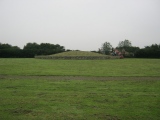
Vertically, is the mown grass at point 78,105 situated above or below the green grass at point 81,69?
below

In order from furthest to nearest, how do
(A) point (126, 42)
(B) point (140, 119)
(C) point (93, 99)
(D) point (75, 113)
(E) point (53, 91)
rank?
(A) point (126, 42) < (E) point (53, 91) < (C) point (93, 99) < (D) point (75, 113) < (B) point (140, 119)

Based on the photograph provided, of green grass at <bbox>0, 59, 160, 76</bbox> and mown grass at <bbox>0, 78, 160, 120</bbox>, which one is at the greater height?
green grass at <bbox>0, 59, 160, 76</bbox>

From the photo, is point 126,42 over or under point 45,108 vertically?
over

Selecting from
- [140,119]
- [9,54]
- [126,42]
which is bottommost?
[140,119]

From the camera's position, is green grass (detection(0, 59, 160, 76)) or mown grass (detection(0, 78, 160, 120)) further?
green grass (detection(0, 59, 160, 76))

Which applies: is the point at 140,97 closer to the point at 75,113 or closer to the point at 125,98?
the point at 125,98

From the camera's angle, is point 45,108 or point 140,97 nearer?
point 45,108

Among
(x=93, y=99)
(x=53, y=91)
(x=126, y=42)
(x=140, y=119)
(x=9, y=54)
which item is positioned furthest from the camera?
→ (x=126, y=42)

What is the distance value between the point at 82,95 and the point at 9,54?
1741 inches

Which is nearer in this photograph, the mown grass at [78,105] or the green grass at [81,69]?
the mown grass at [78,105]

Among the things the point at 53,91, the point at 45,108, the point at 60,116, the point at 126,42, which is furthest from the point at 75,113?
the point at 126,42

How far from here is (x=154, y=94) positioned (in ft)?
29.6

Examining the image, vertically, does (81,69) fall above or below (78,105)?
above

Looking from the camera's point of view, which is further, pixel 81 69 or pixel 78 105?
pixel 81 69
